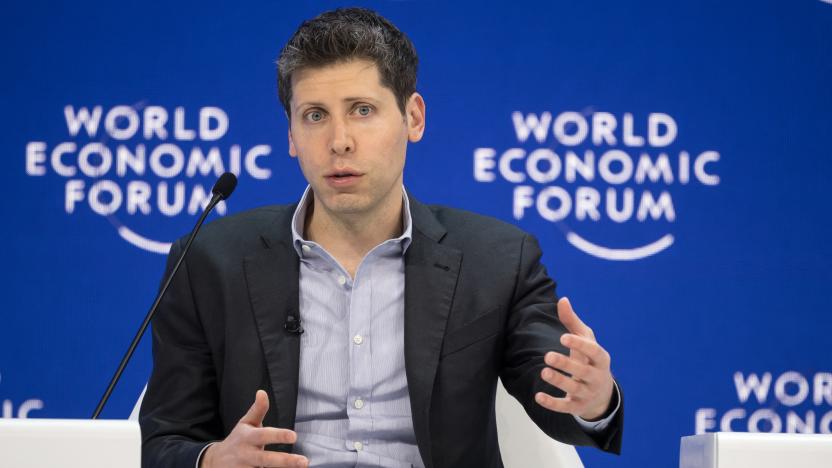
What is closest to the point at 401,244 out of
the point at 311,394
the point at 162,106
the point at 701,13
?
the point at 311,394

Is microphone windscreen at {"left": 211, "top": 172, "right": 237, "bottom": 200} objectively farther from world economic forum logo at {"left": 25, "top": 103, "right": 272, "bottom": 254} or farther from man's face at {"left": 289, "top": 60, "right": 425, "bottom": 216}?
world economic forum logo at {"left": 25, "top": 103, "right": 272, "bottom": 254}

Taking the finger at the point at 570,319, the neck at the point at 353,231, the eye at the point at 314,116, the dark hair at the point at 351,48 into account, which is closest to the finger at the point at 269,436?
the finger at the point at 570,319

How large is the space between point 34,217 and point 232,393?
1.44 metres

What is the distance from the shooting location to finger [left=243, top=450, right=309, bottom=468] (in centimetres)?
174

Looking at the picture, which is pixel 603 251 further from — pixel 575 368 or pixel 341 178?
pixel 575 368

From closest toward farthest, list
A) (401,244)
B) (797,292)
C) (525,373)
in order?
(525,373) → (401,244) → (797,292)

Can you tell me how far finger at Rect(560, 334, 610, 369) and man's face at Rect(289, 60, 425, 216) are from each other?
0.69 metres

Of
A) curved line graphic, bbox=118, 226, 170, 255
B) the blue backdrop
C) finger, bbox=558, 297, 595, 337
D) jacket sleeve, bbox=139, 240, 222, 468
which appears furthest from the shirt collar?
curved line graphic, bbox=118, 226, 170, 255

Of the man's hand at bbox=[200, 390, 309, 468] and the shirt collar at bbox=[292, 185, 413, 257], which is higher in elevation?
the shirt collar at bbox=[292, 185, 413, 257]

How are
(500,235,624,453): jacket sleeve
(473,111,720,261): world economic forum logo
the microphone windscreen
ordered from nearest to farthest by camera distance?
(500,235,624,453): jacket sleeve, the microphone windscreen, (473,111,720,261): world economic forum logo

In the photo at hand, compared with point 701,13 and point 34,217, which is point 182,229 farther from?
point 701,13

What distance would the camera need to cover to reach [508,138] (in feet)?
10.8

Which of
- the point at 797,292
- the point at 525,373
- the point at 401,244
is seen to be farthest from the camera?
the point at 797,292

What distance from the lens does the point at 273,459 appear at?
68.8 inches
